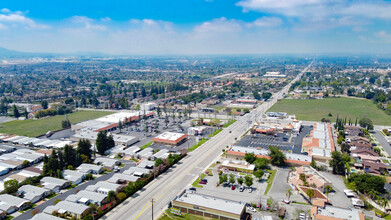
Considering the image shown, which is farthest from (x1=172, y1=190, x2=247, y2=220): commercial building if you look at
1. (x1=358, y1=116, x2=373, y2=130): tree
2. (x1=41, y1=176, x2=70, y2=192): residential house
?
(x1=358, y1=116, x2=373, y2=130): tree

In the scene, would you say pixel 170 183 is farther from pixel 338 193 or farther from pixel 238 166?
pixel 338 193

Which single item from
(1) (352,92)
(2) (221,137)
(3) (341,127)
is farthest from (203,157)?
(1) (352,92)

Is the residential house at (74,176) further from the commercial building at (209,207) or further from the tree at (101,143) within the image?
the commercial building at (209,207)

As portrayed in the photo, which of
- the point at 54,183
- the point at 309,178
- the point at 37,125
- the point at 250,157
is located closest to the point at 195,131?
the point at 250,157

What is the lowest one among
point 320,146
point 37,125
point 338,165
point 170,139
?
point 37,125

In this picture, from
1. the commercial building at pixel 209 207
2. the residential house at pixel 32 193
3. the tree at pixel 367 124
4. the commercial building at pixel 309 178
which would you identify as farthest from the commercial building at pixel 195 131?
the tree at pixel 367 124

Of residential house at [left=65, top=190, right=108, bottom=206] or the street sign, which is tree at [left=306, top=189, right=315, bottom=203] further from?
residential house at [left=65, top=190, right=108, bottom=206]
